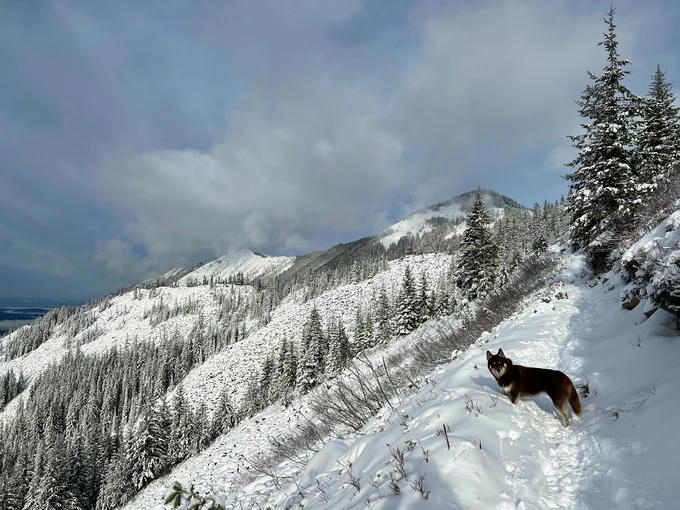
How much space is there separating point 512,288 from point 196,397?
7700cm

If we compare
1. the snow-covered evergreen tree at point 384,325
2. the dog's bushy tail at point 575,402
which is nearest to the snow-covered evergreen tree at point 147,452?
the snow-covered evergreen tree at point 384,325

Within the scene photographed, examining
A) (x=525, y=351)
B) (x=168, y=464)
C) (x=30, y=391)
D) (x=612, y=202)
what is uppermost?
(x=30, y=391)

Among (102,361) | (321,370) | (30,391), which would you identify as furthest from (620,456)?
(30,391)

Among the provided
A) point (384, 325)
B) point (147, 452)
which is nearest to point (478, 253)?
point (384, 325)

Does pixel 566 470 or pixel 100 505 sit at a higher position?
pixel 566 470

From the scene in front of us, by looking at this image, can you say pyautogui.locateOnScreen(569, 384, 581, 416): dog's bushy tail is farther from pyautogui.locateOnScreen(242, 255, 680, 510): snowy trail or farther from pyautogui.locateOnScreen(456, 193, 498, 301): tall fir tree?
pyautogui.locateOnScreen(456, 193, 498, 301): tall fir tree

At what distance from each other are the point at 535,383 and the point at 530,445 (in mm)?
865

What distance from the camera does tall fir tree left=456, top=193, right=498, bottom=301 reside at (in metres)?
23.7

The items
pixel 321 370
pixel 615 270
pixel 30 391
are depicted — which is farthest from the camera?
pixel 30 391

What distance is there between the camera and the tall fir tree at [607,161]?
46.1ft

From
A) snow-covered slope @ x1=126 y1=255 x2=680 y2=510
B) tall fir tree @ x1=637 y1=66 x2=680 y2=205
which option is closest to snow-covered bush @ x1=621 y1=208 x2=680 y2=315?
snow-covered slope @ x1=126 y1=255 x2=680 y2=510

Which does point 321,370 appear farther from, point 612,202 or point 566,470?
point 566,470

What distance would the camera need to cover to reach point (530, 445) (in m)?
3.23

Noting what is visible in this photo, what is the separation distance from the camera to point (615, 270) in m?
8.33
